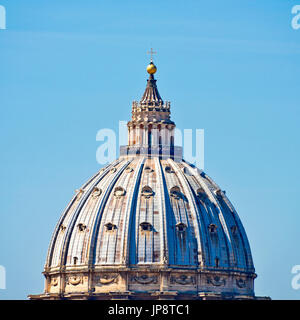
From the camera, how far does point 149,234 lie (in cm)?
14125

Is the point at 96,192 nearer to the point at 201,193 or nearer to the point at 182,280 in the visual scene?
the point at 201,193

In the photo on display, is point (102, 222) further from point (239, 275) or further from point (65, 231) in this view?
point (239, 275)

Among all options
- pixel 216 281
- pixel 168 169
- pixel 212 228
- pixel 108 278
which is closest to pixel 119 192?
pixel 168 169

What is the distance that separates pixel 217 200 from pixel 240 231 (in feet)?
13.4

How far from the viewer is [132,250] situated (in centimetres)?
14125

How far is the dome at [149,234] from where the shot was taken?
460 ft

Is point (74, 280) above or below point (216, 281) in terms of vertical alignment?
above

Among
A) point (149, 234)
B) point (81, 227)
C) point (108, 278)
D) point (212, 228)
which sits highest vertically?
point (81, 227)

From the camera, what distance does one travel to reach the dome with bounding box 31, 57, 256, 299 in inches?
5522

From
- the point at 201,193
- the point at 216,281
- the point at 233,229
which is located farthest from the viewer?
the point at 233,229

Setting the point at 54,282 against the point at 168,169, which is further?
the point at 168,169

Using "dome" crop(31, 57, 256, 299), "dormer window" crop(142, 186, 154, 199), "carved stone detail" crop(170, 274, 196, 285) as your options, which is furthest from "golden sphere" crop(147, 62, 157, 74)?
"carved stone detail" crop(170, 274, 196, 285)

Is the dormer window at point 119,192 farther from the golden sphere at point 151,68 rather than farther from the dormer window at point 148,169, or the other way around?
the golden sphere at point 151,68

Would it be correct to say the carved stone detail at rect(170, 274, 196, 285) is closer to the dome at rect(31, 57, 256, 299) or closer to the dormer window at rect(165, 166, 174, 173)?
the dome at rect(31, 57, 256, 299)
